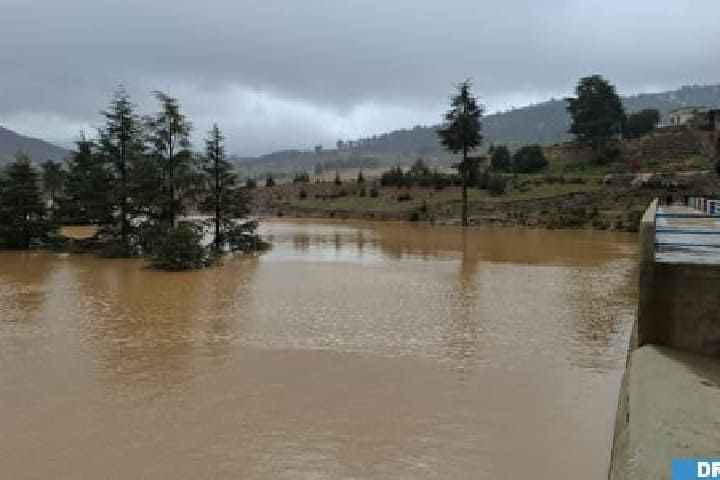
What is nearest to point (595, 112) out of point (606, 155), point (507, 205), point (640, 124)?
point (606, 155)

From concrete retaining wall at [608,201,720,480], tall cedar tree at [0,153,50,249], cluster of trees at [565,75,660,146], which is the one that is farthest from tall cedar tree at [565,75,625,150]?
concrete retaining wall at [608,201,720,480]

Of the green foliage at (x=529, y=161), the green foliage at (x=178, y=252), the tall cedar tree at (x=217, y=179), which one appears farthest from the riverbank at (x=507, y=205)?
the green foliage at (x=178, y=252)

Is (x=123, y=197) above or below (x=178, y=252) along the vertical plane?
above

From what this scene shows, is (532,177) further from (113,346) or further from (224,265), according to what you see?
(113,346)

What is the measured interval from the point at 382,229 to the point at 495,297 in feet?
93.6

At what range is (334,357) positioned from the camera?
39.2ft

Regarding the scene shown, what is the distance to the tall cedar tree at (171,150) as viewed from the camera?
29484 millimetres

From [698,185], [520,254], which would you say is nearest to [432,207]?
[698,185]

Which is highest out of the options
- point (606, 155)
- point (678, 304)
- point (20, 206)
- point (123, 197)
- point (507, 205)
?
point (606, 155)

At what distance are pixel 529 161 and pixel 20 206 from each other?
47.7 metres

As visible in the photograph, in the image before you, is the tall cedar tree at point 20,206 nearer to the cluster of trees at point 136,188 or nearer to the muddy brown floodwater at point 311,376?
the cluster of trees at point 136,188

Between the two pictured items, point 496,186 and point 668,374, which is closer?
point 668,374

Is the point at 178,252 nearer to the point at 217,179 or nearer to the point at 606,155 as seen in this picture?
the point at 217,179

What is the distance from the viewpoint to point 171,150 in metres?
29.9
